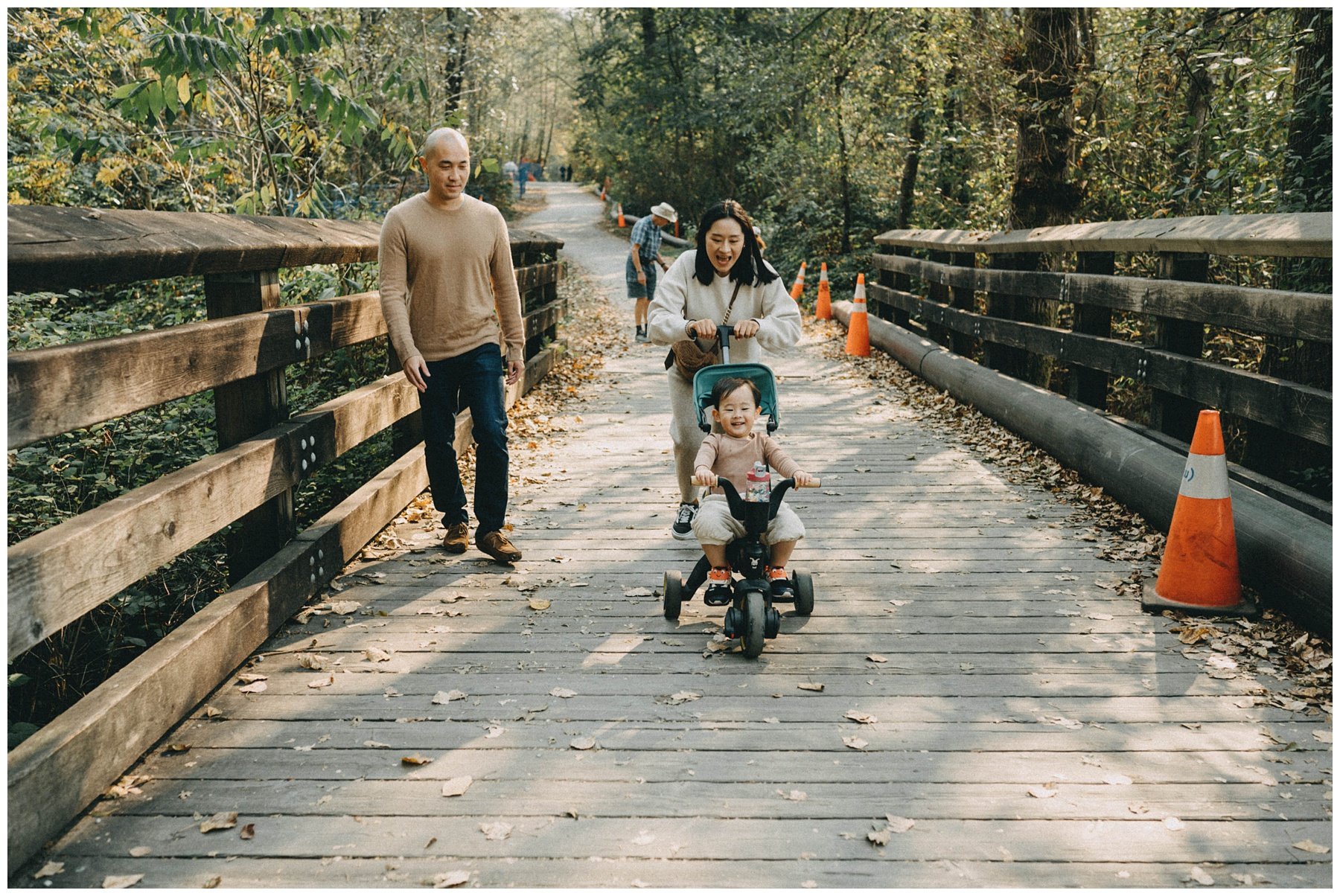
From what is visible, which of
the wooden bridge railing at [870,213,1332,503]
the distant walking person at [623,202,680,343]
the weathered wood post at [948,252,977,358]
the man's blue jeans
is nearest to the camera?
the wooden bridge railing at [870,213,1332,503]

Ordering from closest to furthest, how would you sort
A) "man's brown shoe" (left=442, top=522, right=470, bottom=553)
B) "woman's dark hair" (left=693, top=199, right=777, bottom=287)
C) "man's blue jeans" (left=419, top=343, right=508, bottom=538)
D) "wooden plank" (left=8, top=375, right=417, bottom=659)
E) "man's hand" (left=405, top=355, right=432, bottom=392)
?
1. "wooden plank" (left=8, top=375, right=417, bottom=659)
2. "man's hand" (left=405, top=355, right=432, bottom=392)
3. "woman's dark hair" (left=693, top=199, right=777, bottom=287)
4. "man's blue jeans" (left=419, top=343, right=508, bottom=538)
5. "man's brown shoe" (left=442, top=522, right=470, bottom=553)

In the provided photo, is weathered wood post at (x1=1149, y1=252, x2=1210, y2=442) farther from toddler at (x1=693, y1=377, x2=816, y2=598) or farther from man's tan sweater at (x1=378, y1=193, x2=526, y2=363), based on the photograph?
man's tan sweater at (x1=378, y1=193, x2=526, y2=363)

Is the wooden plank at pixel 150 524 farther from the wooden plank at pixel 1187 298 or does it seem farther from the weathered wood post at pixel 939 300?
the weathered wood post at pixel 939 300

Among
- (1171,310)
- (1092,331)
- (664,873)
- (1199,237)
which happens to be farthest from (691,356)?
(1092,331)

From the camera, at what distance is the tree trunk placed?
34.6 feet

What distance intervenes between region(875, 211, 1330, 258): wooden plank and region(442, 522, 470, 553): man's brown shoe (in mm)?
4290

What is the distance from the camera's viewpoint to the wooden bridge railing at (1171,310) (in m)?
5.04

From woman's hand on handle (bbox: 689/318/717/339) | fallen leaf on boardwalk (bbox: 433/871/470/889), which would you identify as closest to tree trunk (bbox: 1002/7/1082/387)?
woman's hand on handle (bbox: 689/318/717/339)

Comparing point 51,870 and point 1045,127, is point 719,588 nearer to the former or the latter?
point 51,870

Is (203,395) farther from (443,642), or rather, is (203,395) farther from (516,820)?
(516,820)

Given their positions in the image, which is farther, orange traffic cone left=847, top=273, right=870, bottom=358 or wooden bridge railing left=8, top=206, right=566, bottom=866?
orange traffic cone left=847, top=273, right=870, bottom=358

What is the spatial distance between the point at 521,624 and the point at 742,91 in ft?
76.9

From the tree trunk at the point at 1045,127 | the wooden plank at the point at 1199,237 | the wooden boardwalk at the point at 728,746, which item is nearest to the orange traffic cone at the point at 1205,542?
the wooden boardwalk at the point at 728,746

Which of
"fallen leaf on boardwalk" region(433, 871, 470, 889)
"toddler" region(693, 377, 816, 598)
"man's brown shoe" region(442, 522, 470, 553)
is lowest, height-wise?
"fallen leaf on boardwalk" region(433, 871, 470, 889)
